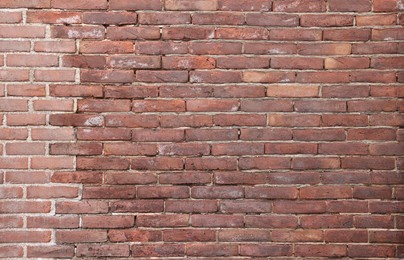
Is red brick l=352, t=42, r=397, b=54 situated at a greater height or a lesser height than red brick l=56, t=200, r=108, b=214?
greater

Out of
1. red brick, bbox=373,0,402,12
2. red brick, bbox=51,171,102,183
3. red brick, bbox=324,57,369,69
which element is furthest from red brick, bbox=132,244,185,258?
red brick, bbox=373,0,402,12

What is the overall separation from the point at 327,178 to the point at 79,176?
4.19 ft

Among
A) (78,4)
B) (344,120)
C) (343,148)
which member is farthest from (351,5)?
(78,4)

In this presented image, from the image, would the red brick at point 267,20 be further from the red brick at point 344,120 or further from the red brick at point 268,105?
the red brick at point 344,120

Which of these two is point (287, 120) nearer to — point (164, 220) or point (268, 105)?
point (268, 105)

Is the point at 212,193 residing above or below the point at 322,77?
below

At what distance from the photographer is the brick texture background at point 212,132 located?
247 centimetres

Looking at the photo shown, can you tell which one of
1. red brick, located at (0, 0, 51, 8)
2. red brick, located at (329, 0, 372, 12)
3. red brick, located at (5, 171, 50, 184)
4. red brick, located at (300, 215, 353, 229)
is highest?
red brick, located at (329, 0, 372, 12)

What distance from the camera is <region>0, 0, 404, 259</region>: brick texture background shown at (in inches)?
97.3

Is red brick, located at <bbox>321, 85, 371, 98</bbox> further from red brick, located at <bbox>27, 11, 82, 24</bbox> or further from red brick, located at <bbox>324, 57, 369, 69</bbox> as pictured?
red brick, located at <bbox>27, 11, 82, 24</bbox>

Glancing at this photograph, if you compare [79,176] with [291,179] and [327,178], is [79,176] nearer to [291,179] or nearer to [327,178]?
[291,179]

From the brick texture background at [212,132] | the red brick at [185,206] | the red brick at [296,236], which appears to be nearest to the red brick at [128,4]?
the brick texture background at [212,132]

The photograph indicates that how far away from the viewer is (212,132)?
2490mm

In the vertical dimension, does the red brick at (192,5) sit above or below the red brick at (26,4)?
above
